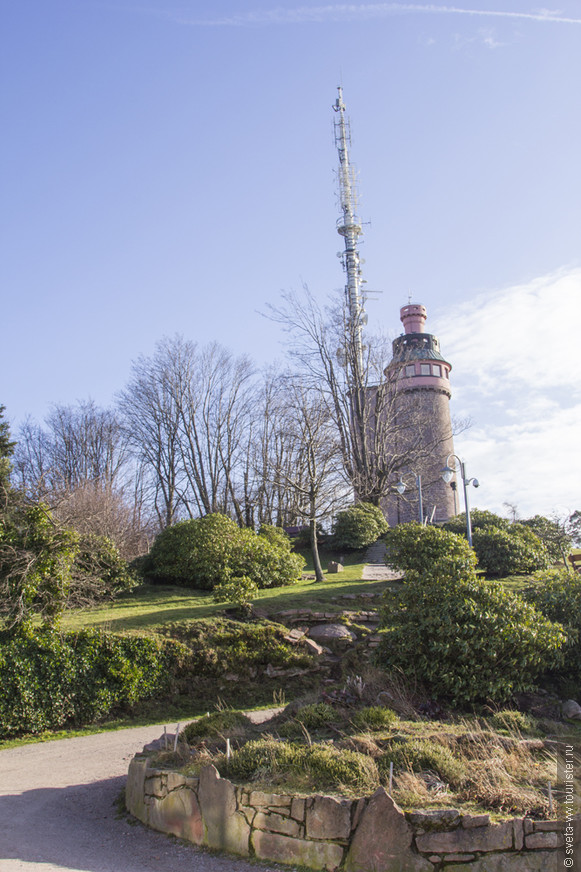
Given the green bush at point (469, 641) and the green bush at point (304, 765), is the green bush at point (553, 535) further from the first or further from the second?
the green bush at point (304, 765)

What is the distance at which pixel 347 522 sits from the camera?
24.1m

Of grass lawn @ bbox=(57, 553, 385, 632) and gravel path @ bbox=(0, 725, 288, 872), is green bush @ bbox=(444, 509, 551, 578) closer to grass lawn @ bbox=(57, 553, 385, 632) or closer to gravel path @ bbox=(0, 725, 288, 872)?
grass lawn @ bbox=(57, 553, 385, 632)

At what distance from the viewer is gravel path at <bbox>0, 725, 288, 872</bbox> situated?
4.93 m

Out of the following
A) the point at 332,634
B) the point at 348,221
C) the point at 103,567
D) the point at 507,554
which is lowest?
the point at 332,634

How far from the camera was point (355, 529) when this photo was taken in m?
23.9

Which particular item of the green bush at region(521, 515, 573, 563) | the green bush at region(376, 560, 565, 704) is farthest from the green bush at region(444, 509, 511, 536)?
the green bush at region(376, 560, 565, 704)

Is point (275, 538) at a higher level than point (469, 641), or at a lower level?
higher

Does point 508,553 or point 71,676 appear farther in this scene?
point 508,553

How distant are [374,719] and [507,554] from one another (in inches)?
424

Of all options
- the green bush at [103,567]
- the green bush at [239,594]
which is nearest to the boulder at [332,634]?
the green bush at [239,594]

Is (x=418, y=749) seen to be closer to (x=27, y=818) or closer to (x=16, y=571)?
(x=27, y=818)

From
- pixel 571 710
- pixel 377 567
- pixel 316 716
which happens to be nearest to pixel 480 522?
pixel 377 567

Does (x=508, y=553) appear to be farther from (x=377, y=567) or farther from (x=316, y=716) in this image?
(x=316, y=716)

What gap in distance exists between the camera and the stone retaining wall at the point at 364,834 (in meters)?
4.34
